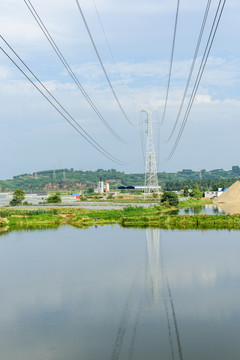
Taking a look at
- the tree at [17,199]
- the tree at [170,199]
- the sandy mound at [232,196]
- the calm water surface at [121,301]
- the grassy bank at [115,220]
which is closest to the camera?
the calm water surface at [121,301]

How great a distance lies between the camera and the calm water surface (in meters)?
12.3

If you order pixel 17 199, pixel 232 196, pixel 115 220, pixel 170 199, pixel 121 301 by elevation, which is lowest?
pixel 121 301

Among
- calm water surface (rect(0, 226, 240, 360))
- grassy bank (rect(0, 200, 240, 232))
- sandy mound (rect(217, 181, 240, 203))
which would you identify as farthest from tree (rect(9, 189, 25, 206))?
calm water surface (rect(0, 226, 240, 360))

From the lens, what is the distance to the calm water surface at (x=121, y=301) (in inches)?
486

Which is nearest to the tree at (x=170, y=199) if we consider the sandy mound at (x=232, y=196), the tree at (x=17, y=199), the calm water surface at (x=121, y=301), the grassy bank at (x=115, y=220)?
the sandy mound at (x=232, y=196)

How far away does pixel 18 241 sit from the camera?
31453 mm

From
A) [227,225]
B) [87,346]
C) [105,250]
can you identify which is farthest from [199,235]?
[87,346]

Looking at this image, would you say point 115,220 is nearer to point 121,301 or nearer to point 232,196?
point 121,301

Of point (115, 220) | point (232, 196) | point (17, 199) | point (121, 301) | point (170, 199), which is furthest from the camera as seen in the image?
point (232, 196)

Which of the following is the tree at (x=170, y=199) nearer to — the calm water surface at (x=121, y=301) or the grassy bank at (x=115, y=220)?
the grassy bank at (x=115, y=220)

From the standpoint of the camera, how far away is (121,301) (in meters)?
16.5

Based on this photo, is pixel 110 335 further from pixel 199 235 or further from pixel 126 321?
pixel 199 235

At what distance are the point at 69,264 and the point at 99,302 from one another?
23.5 ft

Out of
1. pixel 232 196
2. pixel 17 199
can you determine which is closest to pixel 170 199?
pixel 232 196
